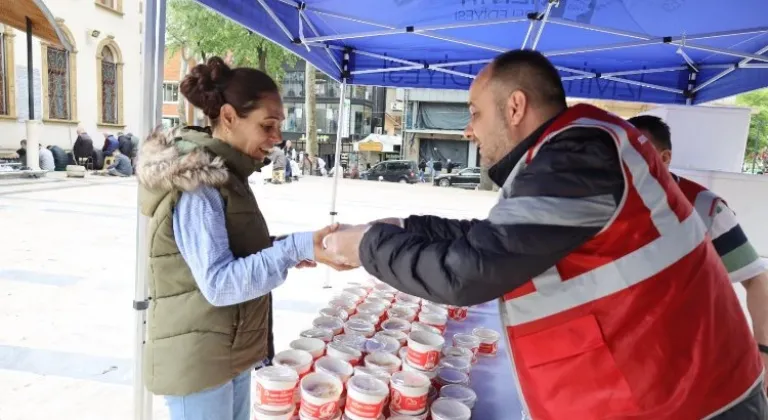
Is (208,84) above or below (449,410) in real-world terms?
above

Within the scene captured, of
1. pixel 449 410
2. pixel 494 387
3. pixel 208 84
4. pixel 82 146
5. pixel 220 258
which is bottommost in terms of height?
pixel 494 387

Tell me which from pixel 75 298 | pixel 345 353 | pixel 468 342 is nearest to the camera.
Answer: pixel 345 353

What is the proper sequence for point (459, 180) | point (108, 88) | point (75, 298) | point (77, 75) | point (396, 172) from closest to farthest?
point (75, 298), point (77, 75), point (108, 88), point (459, 180), point (396, 172)

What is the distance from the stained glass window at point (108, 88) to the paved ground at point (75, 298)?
8.89 metres

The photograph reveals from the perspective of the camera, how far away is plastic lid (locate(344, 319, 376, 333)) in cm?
216

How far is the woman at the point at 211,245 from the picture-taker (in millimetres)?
1439

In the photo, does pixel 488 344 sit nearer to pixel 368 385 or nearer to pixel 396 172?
pixel 368 385

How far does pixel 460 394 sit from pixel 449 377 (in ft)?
0.50

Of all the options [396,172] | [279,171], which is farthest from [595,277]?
[396,172]

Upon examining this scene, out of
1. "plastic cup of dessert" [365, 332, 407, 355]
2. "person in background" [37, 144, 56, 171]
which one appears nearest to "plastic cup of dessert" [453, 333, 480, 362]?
"plastic cup of dessert" [365, 332, 407, 355]

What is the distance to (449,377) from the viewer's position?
74.9 inches

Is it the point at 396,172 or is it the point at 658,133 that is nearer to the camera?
the point at 658,133

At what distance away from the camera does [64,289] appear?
4.97 metres

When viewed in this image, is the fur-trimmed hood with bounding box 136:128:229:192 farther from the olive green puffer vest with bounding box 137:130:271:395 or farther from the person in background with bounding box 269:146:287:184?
the person in background with bounding box 269:146:287:184
